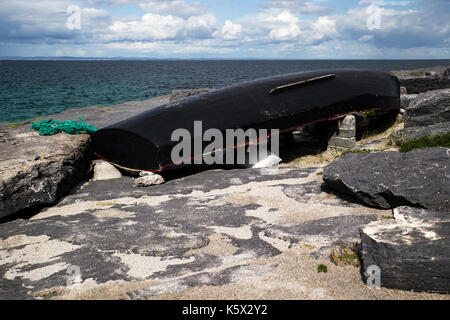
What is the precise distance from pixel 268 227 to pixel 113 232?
A: 97.6 inches

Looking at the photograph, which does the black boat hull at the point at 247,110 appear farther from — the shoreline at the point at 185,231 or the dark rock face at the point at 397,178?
the dark rock face at the point at 397,178

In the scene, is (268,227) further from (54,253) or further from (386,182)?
(54,253)

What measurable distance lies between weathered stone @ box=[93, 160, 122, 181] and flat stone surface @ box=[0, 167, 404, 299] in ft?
4.62

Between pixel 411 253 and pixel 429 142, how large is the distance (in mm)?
5121

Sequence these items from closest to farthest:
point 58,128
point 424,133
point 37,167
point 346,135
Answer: point 37,167
point 424,133
point 58,128
point 346,135

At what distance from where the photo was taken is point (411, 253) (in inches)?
165

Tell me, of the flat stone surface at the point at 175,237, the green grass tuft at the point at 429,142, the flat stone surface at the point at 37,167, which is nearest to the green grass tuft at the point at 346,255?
the flat stone surface at the point at 175,237

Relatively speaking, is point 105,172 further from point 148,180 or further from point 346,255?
point 346,255

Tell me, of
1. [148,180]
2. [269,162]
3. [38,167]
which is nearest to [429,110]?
[269,162]

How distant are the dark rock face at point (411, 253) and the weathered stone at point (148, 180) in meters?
5.38

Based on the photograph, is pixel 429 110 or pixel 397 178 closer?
pixel 397 178

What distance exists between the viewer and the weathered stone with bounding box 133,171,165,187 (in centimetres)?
902

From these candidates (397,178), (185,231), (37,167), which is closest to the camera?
(185,231)

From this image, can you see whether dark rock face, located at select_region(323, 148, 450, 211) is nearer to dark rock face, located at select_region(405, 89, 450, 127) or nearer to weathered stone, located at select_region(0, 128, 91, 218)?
dark rock face, located at select_region(405, 89, 450, 127)
